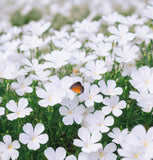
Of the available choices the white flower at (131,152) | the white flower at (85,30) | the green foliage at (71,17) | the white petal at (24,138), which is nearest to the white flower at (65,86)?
the white petal at (24,138)

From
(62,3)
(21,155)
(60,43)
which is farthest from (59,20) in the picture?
(21,155)

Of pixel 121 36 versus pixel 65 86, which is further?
pixel 121 36

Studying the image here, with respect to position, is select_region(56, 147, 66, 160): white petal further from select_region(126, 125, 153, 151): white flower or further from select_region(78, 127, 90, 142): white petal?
select_region(126, 125, 153, 151): white flower

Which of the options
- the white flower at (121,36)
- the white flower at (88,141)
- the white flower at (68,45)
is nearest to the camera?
the white flower at (88,141)

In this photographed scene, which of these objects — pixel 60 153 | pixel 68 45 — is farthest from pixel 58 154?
pixel 68 45

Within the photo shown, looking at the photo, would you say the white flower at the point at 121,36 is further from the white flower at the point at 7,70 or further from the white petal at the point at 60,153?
the white petal at the point at 60,153

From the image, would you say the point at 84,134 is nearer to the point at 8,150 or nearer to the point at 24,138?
the point at 24,138

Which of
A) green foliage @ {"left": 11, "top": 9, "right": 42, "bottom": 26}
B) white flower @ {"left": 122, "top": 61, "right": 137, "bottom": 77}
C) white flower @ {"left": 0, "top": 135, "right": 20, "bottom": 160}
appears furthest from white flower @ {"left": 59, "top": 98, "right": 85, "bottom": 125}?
green foliage @ {"left": 11, "top": 9, "right": 42, "bottom": 26}
